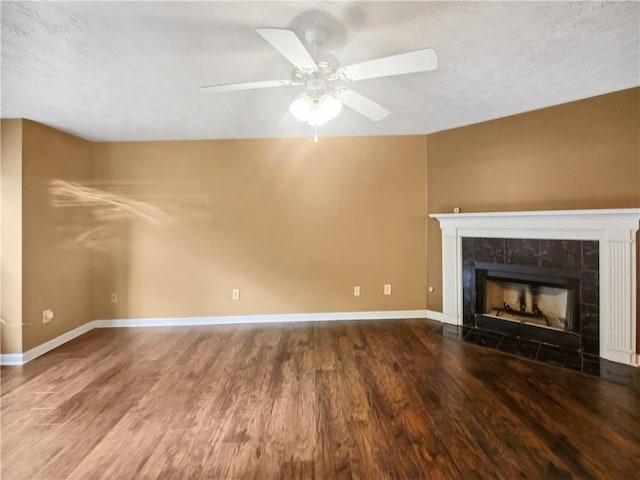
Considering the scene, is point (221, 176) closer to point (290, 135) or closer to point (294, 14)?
point (290, 135)

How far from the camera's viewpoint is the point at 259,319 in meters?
3.49

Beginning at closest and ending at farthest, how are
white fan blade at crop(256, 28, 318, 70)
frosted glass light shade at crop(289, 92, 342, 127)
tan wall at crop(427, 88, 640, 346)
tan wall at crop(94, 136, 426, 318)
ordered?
white fan blade at crop(256, 28, 318, 70) → frosted glass light shade at crop(289, 92, 342, 127) → tan wall at crop(427, 88, 640, 346) → tan wall at crop(94, 136, 426, 318)

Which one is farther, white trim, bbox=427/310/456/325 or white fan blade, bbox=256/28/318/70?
white trim, bbox=427/310/456/325

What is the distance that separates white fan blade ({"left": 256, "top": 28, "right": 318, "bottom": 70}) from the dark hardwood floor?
211cm

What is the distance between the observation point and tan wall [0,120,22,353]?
2547 millimetres

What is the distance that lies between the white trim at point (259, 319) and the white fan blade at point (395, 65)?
2.82 metres

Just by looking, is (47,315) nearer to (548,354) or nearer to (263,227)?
(263,227)

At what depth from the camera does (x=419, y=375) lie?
224 centimetres

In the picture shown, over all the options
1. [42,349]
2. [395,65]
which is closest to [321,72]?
[395,65]

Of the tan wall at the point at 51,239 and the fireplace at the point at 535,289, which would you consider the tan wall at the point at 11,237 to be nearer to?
the tan wall at the point at 51,239

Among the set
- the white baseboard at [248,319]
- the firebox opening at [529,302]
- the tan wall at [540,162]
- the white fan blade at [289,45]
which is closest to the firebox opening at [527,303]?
the firebox opening at [529,302]

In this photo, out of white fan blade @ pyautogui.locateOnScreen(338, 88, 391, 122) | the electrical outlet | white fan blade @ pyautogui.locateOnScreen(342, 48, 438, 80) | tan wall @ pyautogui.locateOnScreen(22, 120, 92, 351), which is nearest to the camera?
white fan blade @ pyautogui.locateOnScreen(342, 48, 438, 80)

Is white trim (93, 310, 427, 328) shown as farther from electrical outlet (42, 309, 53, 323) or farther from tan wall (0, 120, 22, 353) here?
tan wall (0, 120, 22, 353)

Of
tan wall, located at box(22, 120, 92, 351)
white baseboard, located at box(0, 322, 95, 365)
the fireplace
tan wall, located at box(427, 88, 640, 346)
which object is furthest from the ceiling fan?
white baseboard, located at box(0, 322, 95, 365)
